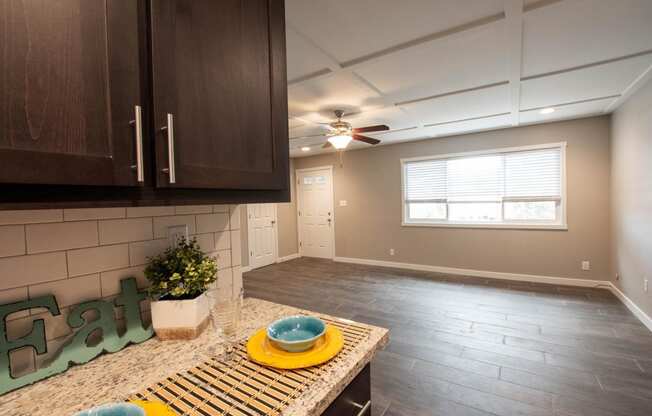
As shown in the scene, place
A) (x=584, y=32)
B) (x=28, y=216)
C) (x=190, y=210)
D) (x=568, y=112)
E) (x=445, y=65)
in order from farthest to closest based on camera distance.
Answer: (x=568, y=112), (x=445, y=65), (x=584, y=32), (x=190, y=210), (x=28, y=216)

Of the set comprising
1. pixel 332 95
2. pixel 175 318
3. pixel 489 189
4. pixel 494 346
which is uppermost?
pixel 332 95

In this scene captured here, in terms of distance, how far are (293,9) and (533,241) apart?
4.54 m

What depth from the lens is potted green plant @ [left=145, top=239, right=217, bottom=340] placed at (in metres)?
0.99

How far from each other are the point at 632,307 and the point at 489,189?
7.06 feet

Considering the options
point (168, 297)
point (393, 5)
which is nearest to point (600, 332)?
point (393, 5)

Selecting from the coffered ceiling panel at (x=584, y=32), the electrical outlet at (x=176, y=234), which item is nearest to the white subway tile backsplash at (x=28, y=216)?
the electrical outlet at (x=176, y=234)

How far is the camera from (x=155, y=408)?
26.2 inches

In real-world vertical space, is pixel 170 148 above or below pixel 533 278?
above

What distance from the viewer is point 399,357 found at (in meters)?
2.45

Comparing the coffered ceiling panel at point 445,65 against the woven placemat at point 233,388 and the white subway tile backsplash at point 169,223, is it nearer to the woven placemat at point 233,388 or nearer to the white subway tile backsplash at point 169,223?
the white subway tile backsplash at point 169,223

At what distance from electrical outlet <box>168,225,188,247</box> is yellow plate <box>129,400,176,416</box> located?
59cm

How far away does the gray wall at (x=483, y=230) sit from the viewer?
398cm

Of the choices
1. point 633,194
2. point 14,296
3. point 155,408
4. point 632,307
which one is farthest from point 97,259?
point 632,307

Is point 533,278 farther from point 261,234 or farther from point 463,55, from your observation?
point 261,234
